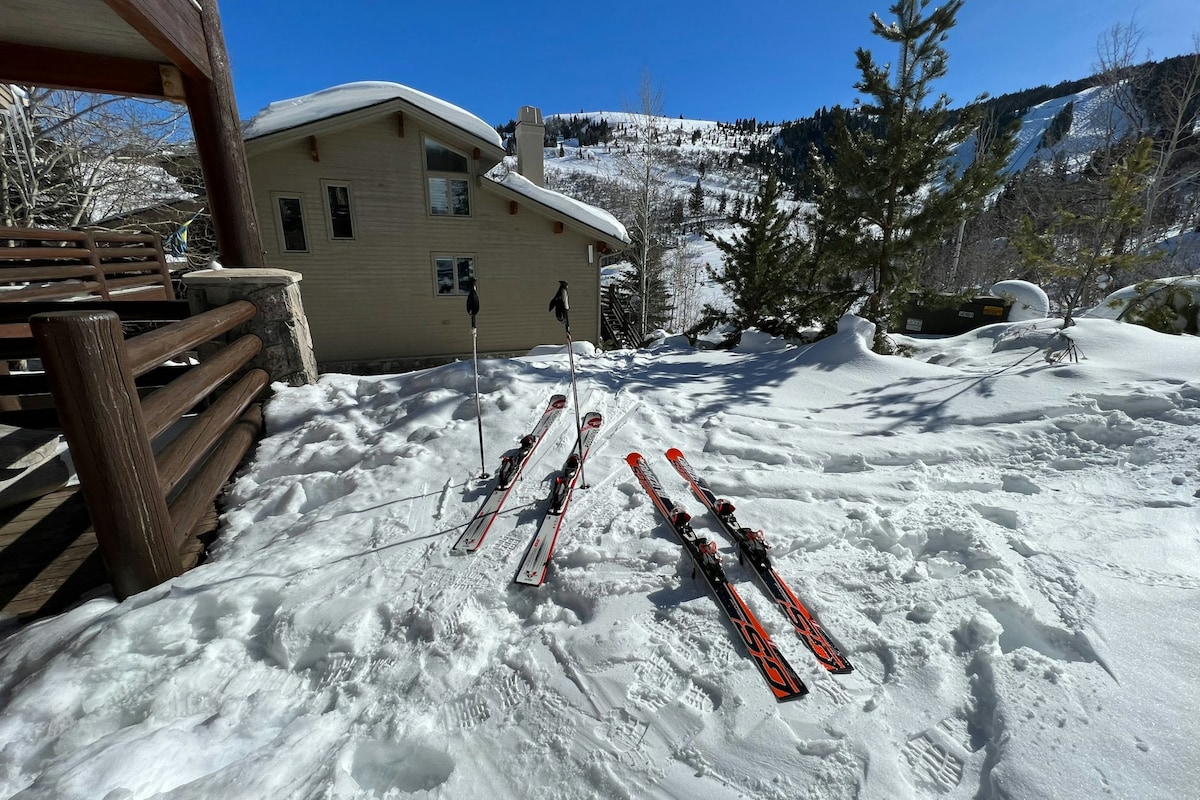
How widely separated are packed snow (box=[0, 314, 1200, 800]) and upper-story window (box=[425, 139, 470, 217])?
10.1m

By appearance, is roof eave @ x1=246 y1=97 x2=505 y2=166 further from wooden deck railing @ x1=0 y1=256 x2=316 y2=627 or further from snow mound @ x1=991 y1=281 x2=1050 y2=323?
snow mound @ x1=991 y1=281 x2=1050 y2=323

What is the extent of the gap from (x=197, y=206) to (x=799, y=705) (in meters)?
17.6

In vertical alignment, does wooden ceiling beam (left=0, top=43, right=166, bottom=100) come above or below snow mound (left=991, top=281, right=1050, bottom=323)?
above

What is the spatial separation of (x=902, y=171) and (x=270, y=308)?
9.82 meters

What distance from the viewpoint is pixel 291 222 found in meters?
11.2

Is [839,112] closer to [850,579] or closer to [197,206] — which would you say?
[850,579]

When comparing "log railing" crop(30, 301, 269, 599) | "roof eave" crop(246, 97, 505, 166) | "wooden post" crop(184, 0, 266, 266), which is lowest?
"log railing" crop(30, 301, 269, 599)

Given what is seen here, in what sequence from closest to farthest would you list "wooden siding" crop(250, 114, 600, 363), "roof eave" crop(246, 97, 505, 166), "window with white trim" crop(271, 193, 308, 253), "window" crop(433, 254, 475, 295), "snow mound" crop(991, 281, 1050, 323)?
"roof eave" crop(246, 97, 505, 166) → "window with white trim" crop(271, 193, 308, 253) → "wooden siding" crop(250, 114, 600, 363) → "window" crop(433, 254, 475, 295) → "snow mound" crop(991, 281, 1050, 323)

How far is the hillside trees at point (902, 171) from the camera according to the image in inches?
317

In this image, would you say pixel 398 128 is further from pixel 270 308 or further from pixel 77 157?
pixel 270 308

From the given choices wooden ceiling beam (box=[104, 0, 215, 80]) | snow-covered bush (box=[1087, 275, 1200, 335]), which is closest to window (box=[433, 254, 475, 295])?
wooden ceiling beam (box=[104, 0, 215, 80])

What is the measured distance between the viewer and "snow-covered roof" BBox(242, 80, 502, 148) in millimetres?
10211

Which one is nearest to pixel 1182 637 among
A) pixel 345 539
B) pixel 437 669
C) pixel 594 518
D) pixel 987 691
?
pixel 987 691

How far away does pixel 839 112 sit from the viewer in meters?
8.97
